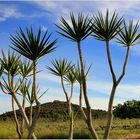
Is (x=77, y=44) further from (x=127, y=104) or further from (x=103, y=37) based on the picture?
(x=127, y=104)

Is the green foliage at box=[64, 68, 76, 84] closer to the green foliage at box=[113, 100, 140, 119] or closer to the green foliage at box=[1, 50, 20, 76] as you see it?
the green foliage at box=[1, 50, 20, 76]

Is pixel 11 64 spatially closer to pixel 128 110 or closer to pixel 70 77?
pixel 70 77

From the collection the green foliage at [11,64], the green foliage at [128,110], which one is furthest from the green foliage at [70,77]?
the green foliage at [128,110]

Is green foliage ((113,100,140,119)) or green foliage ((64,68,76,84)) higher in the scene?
green foliage ((64,68,76,84))

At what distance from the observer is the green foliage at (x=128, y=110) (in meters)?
37.7

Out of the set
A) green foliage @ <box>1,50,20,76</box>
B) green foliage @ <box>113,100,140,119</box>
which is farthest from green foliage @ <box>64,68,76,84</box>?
green foliage @ <box>113,100,140,119</box>

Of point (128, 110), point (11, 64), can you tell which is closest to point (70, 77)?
point (11, 64)

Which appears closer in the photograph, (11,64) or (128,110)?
(11,64)

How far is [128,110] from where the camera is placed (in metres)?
37.3

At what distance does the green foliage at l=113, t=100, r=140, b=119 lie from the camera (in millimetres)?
37719

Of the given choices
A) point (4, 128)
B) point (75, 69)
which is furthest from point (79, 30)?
point (4, 128)

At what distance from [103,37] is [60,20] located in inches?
40.3

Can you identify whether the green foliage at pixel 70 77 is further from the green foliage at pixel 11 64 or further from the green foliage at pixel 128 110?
the green foliage at pixel 128 110

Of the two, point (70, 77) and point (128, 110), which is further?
point (128, 110)
